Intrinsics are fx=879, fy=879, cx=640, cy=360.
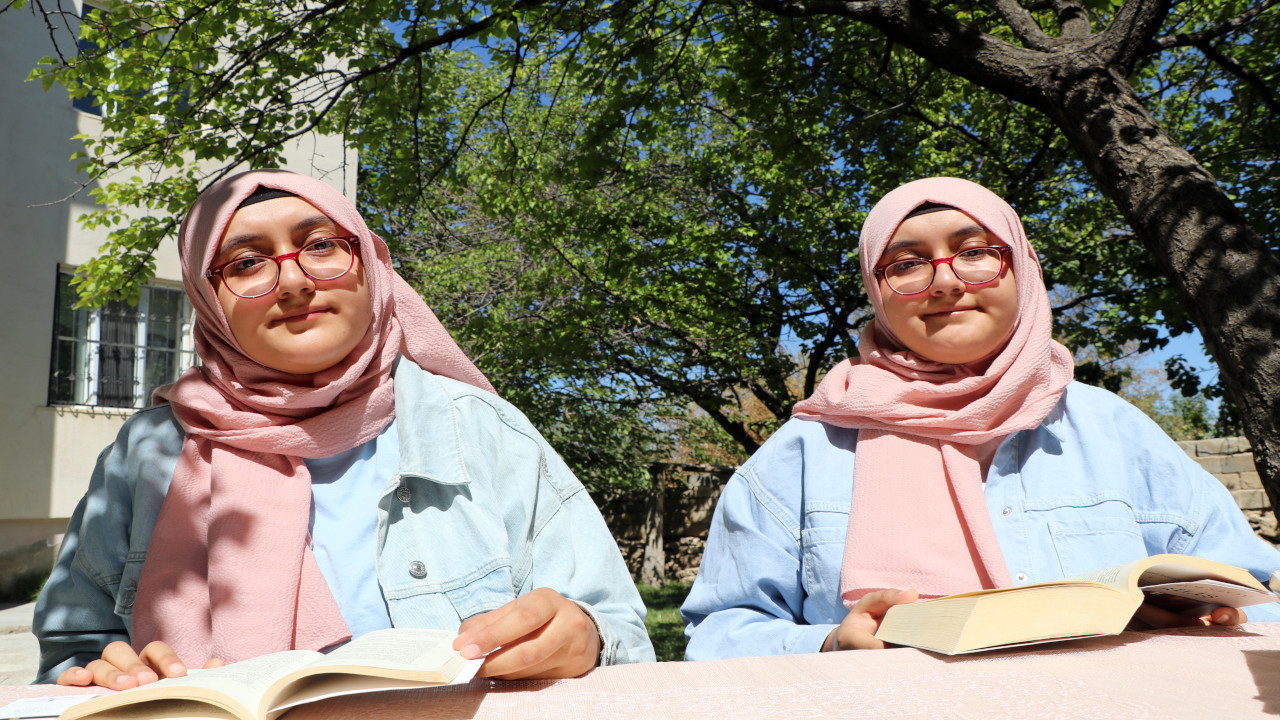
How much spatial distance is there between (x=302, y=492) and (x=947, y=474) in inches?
56.0

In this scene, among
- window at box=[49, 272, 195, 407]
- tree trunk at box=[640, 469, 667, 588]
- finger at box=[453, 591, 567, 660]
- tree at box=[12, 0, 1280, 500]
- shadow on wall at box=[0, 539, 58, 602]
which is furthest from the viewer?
tree trunk at box=[640, 469, 667, 588]

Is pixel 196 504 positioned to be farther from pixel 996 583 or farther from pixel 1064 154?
pixel 1064 154

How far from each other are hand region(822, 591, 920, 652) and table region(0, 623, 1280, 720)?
0.23m

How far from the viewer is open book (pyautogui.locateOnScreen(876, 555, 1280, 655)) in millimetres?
1256

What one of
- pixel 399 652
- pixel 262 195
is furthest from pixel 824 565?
pixel 262 195

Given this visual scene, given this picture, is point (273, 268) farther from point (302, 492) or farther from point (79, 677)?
point (79, 677)

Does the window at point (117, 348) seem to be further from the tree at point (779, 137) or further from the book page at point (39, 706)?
the book page at point (39, 706)

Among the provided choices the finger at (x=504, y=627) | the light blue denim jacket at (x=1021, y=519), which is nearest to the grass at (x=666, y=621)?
the light blue denim jacket at (x=1021, y=519)

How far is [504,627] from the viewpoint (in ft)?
4.17

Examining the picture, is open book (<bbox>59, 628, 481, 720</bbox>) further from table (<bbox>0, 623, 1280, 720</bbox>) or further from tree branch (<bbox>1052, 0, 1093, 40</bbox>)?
tree branch (<bbox>1052, 0, 1093, 40</bbox>)

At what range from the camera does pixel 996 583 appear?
184 centimetres

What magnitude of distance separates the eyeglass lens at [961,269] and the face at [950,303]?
0.01m

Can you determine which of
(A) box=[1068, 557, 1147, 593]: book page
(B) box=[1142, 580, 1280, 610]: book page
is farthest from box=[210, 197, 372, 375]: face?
(B) box=[1142, 580, 1280, 610]: book page

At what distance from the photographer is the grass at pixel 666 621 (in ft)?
24.2
